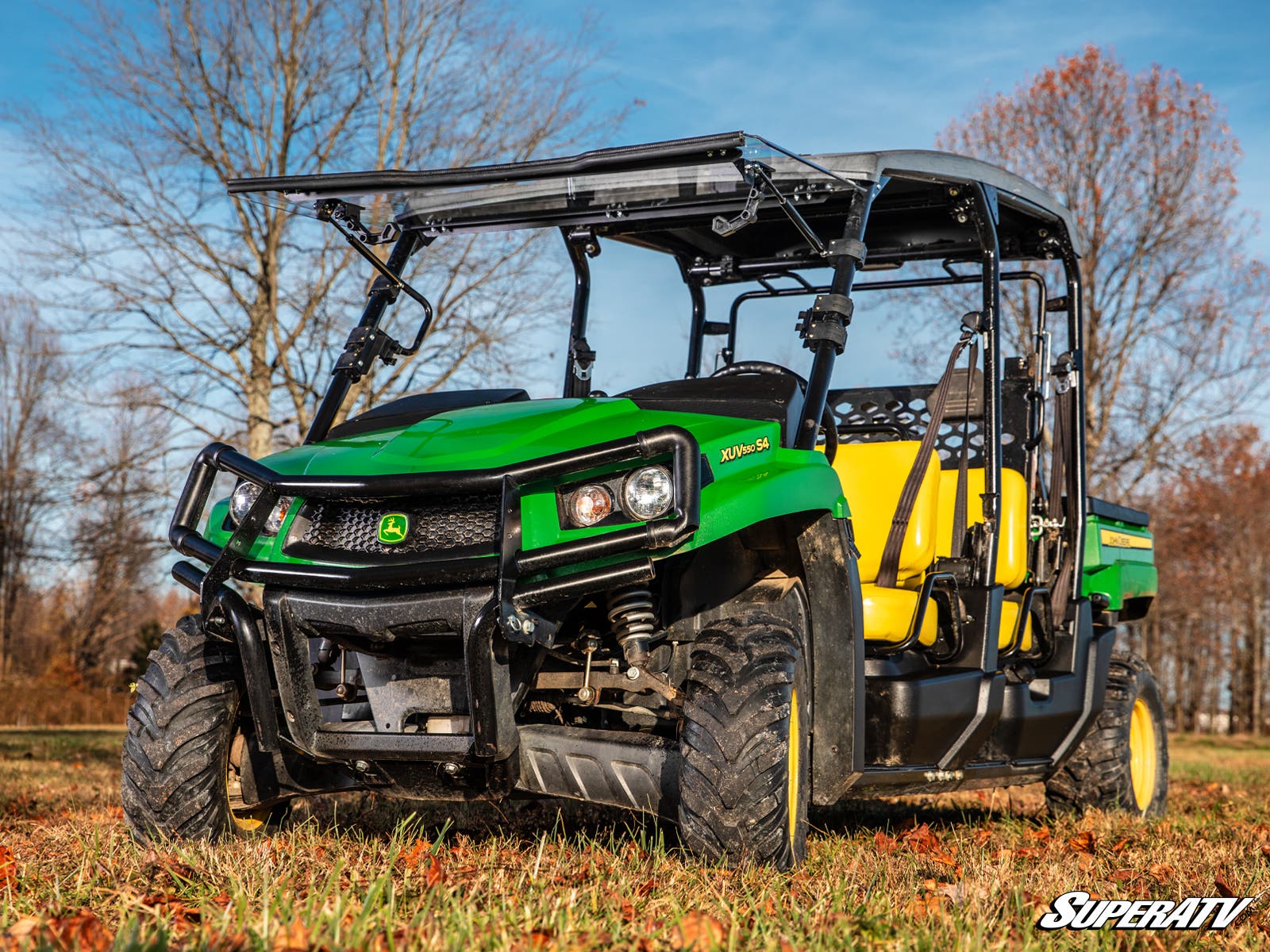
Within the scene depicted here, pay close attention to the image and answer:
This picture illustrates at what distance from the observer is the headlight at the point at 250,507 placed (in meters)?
3.75

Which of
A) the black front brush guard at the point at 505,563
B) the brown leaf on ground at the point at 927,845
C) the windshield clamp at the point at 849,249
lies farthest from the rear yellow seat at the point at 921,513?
the black front brush guard at the point at 505,563

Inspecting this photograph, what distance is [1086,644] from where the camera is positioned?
238 inches

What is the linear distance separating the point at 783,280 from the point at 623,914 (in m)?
3.90

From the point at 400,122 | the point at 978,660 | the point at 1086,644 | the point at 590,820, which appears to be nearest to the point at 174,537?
the point at 590,820

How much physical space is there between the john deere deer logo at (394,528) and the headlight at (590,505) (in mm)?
437

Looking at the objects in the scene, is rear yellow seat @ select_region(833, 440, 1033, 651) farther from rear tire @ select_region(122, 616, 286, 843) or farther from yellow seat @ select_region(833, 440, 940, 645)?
rear tire @ select_region(122, 616, 286, 843)

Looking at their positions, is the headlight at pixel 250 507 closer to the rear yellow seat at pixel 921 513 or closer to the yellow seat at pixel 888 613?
the yellow seat at pixel 888 613

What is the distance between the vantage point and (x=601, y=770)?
367cm

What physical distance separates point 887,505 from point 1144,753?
2.30m

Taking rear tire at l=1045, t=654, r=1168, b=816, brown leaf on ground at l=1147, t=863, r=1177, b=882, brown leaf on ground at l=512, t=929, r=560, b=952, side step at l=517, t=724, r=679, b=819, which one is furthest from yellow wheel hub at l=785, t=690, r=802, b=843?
rear tire at l=1045, t=654, r=1168, b=816

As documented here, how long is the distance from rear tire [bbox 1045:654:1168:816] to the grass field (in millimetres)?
939

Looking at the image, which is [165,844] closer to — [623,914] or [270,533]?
[270,533]

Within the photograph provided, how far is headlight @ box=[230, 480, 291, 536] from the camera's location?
375cm

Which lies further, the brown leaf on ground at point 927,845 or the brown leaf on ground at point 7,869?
the brown leaf on ground at point 927,845
